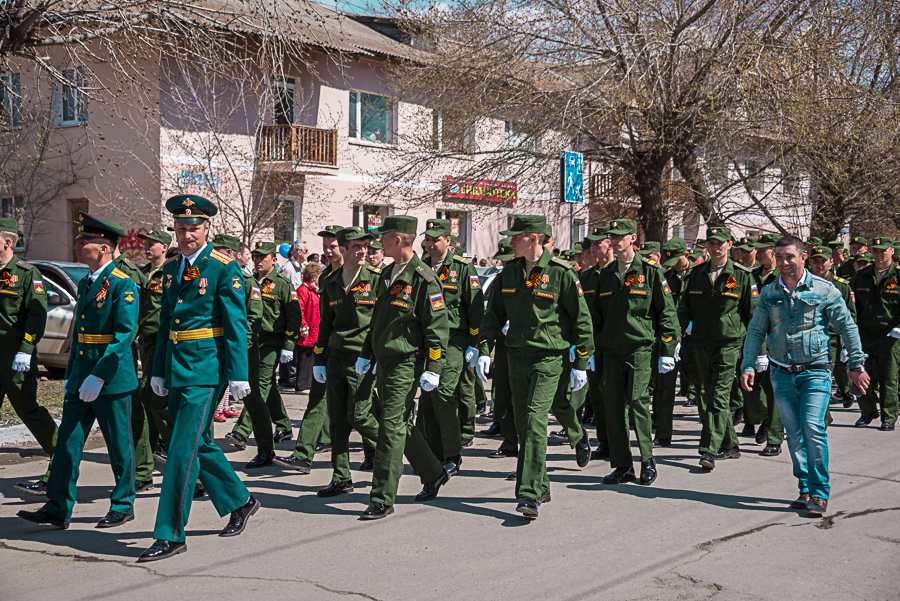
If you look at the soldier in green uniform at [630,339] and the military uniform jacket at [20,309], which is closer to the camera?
the military uniform jacket at [20,309]

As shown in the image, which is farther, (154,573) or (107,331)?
(107,331)

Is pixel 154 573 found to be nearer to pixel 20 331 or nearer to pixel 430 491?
pixel 430 491

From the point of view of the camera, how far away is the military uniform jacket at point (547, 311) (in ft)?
22.2

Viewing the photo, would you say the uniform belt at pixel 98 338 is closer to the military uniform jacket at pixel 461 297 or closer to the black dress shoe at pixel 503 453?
the military uniform jacket at pixel 461 297

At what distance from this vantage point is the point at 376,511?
6.42 meters

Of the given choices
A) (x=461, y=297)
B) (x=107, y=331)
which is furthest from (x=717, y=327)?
(x=107, y=331)

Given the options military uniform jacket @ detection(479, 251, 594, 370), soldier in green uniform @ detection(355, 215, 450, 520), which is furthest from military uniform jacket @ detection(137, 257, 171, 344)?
military uniform jacket @ detection(479, 251, 594, 370)

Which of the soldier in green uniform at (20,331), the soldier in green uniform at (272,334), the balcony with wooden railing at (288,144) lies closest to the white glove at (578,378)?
the soldier in green uniform at (272,334)

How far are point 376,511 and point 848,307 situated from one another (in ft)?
21.2

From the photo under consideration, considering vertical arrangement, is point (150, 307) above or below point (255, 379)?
above

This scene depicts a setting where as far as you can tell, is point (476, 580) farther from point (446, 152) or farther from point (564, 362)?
point (446, 152)

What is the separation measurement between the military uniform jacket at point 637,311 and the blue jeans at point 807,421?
3.73 ft

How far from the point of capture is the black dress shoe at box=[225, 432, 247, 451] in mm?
9039

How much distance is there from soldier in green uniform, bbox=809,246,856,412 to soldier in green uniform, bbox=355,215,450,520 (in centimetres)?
548
